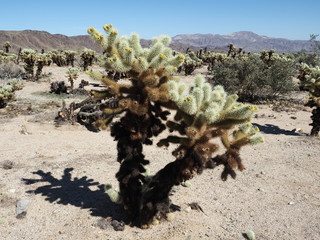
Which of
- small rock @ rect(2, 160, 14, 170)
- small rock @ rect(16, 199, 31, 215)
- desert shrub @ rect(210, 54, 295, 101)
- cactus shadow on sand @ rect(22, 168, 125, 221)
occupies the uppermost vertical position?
desert shrub @ rect(210, 54, 295, 101)

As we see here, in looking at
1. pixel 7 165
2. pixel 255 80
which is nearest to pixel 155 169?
pixel 7 165

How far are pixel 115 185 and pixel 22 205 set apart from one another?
1627 millimetres

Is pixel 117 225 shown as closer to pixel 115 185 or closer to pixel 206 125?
pixel 115 185

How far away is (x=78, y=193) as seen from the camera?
17.2 ft

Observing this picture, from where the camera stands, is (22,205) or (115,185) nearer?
(22,205)

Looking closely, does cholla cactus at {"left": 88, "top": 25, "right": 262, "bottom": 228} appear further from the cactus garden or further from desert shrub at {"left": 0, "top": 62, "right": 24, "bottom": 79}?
desert shrub at {"left": 0, "top": 62, "right": 24, "bottom": 79}

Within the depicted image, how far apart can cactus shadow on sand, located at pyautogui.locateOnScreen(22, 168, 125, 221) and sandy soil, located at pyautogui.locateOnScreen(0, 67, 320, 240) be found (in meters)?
0.02

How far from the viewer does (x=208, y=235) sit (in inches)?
166

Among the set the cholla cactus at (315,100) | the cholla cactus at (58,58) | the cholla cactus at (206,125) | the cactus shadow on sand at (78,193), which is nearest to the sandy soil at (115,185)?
the cactus shadow on sand at (78,193)

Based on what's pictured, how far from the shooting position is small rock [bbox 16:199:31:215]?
4.60 meters

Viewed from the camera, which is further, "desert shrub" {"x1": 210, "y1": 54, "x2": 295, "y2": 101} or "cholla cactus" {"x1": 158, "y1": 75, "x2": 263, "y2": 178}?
"desert shrub" {"x1": 210, "y1": 54, "x2": 295, "y2": 101}

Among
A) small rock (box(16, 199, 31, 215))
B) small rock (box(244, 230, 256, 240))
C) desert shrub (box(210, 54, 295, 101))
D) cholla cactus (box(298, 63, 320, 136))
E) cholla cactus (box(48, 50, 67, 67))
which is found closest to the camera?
small rock (box(244, 230, 256, 240))

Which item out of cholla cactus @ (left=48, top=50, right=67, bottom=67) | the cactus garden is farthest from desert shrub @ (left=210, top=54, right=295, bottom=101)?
cholla cactus @ (left=48, top=50, right=67, bottom=67)

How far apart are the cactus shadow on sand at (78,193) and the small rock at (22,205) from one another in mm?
331
